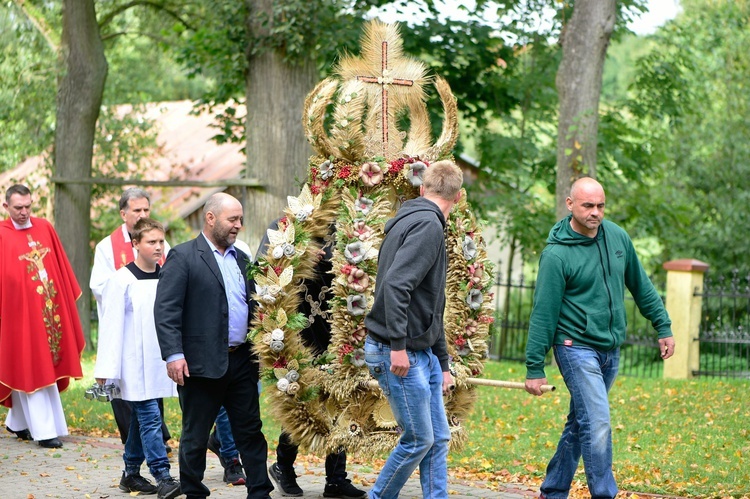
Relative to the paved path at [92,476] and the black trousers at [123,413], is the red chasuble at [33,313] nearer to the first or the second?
the paved path at [92,476]

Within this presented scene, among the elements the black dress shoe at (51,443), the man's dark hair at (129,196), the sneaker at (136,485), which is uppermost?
the man's dark hair at (129,196)

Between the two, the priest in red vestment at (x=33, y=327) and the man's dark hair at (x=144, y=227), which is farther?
the priest in red vestment at (x=33, y=327)

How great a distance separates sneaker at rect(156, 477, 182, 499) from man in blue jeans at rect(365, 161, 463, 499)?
1685mm

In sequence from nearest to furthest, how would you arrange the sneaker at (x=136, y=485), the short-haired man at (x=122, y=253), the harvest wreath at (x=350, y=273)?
the harvest wreath at (x=350, y=273) → the sneaker at (x=136, y=485) → the short-haired man at (x=122, y=253)

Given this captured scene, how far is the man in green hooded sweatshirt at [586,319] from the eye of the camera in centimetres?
588

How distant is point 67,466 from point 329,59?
9.68 m

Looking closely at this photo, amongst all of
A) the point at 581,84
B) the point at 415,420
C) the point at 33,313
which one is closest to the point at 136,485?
the point at 415,420

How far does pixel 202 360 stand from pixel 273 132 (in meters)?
7.73

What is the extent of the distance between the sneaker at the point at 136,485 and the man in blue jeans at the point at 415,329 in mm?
2092

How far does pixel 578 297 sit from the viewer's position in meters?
5.96

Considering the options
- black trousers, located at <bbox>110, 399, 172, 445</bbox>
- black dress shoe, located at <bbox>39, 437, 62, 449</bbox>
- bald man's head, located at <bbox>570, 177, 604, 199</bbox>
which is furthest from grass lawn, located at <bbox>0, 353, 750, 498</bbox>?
bald man's head, located at <bbox>570, 177, 604, 199</bbox>

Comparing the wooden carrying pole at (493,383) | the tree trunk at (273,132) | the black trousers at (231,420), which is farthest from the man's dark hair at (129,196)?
the tree trunk at (273,132)

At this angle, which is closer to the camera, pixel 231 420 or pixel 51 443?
pixel 231 420

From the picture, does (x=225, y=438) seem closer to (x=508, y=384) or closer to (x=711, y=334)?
(x=508, y=384)
